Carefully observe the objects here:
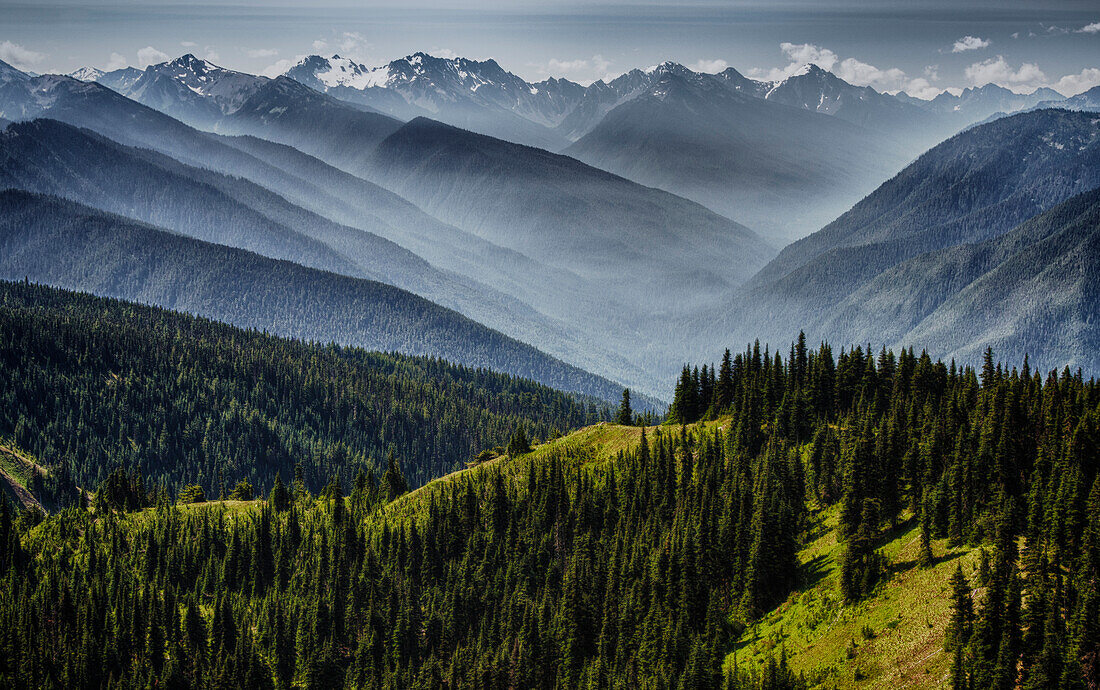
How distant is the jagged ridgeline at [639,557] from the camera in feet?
336

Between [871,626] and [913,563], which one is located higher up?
[913,563]

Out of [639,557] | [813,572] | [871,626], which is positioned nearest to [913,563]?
[871,626]

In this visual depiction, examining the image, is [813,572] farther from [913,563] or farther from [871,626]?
[871,626]

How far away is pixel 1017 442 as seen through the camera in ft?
399

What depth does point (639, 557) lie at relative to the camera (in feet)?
478

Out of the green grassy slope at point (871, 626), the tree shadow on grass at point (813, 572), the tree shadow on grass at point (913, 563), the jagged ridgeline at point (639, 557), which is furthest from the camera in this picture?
the tree shadow on grass at point (813, 572)

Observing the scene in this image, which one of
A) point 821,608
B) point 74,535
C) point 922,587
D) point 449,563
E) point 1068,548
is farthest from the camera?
point 74,535

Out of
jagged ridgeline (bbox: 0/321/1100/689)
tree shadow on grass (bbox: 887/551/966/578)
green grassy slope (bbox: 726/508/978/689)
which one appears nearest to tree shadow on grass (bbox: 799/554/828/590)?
green grassy slope (bbox: 726/508/978/689)

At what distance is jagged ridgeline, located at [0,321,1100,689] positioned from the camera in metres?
102

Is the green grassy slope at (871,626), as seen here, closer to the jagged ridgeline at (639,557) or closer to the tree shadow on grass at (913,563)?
the tree shadow on grass at (913,563)

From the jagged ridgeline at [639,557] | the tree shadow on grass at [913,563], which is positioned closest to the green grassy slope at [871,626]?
the tree shadow on grass at [913,563]

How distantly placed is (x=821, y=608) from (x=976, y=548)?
60.2 feet

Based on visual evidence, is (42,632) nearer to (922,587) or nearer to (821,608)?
(821,608)

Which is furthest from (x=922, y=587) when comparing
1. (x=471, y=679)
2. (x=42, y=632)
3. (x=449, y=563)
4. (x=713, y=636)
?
(x=42, y=632)
